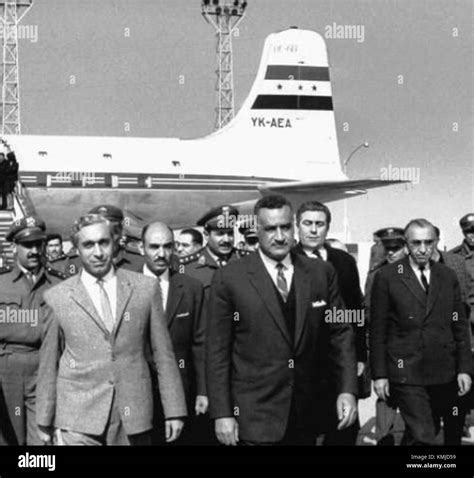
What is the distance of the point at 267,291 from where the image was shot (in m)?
5.43

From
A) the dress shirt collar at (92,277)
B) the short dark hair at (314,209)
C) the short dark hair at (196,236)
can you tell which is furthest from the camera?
the short dark hair at (196,236)

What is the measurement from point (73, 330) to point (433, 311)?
8.78 ft

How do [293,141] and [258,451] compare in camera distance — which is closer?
[258,451]

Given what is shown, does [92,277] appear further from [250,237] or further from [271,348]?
[250,237]

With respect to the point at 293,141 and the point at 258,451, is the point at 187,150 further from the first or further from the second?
the point at 258,451

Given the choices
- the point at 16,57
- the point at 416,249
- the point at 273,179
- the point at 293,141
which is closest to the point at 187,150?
the point at 273,179

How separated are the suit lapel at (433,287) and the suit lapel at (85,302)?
2551mm

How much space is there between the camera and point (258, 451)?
5398 mm

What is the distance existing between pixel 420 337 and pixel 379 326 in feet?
0.84

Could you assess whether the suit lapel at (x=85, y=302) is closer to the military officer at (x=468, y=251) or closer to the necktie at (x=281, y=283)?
the necktie at (x=281, y=283)

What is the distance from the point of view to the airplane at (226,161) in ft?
101

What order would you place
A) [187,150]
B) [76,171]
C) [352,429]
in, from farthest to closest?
[187,150] < [76,171] < [352,429]

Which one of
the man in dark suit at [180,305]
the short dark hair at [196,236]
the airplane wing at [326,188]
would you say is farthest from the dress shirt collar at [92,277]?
the airplane wing at [326,188]

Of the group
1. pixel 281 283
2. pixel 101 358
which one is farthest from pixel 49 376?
pixel 281 283
